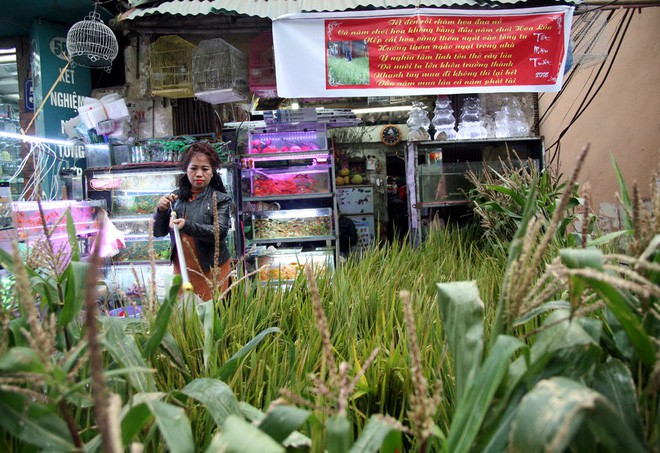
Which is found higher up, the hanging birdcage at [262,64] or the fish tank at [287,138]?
the hanging birdcage at [262,64]

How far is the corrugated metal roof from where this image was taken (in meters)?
3.06

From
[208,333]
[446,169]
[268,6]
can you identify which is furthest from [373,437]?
[446,169]

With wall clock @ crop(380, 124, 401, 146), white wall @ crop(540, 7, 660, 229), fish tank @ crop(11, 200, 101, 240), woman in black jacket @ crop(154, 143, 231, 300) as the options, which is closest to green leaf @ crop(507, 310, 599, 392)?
woman in black jacket @ crop(154, 143, 231, 300)

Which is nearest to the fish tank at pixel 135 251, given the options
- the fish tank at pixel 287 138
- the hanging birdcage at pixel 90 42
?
the fish tank at pixel 287 138

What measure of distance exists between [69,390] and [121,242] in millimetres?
3514

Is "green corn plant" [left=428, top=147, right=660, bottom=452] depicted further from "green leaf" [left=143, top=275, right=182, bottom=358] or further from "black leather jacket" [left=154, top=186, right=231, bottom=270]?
"black leather jacket" [left=154, top=186, right=231, bottom=270]

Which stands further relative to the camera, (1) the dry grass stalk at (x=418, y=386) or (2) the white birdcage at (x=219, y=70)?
(2) the white birdcage at (x=219, y=70)

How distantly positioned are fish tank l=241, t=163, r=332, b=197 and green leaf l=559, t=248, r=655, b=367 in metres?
3.92

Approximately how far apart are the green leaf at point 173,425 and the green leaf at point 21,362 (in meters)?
0.13

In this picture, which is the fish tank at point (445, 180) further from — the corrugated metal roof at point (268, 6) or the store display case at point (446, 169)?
the corrugated metal roof at point (268, 6)

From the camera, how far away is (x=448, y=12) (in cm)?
308

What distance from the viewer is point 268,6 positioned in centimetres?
318

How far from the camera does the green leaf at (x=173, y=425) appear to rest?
20.8 inches

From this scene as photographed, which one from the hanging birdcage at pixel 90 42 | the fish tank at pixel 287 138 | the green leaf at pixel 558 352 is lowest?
the green leaf at pixel 558 352
